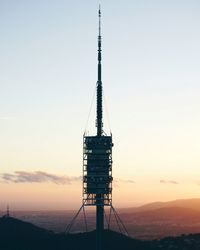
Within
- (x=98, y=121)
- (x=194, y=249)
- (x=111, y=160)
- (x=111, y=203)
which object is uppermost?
(x=98, y=121)

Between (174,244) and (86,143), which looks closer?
(86,143)

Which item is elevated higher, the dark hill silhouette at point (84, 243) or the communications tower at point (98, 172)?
the communications tower at point (98, 172)

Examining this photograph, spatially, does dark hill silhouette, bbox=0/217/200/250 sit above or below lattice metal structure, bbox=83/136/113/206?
below

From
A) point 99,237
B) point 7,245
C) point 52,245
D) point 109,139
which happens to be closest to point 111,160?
point 109,139

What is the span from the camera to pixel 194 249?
616 ft

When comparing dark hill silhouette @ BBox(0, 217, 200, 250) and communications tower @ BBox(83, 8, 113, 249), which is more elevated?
communications tower @ BBox(83, 8, 113, 249)

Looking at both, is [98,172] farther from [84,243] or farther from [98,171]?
[84,243]

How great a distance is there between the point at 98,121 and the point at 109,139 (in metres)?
7.38

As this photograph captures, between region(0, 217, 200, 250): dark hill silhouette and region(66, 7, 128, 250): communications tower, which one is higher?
region(66, 7, 128, 250): communications tower

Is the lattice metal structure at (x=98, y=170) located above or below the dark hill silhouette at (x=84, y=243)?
above

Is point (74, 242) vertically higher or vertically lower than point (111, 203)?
lower

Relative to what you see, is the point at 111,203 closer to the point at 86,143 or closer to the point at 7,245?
the point at 86,143

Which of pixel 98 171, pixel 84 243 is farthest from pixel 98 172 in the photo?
pixel 84 243

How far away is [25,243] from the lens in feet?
626
